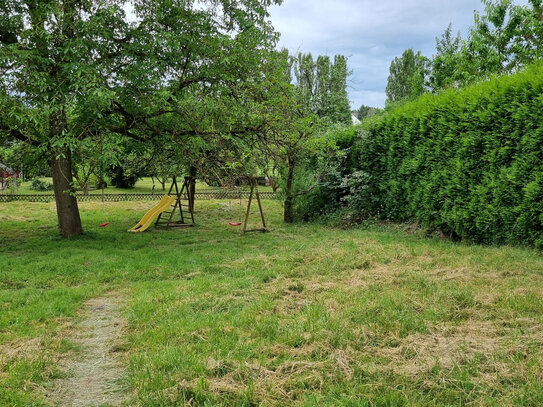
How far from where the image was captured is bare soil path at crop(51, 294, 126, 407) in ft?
7.91

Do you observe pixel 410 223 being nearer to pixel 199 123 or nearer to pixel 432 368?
pixel 199 123

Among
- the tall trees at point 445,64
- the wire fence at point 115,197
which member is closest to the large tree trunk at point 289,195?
the wire fence at point 115,197

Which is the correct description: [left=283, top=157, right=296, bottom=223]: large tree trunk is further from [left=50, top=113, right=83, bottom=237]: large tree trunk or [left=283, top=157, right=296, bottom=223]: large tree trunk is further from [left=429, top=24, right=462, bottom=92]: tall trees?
[left=429, top=24, right=462, bottom=92]: tall trees

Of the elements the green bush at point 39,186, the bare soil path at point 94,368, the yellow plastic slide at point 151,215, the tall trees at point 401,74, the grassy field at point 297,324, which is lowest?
the bare soil path at point 94,368

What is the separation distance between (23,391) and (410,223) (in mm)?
8242

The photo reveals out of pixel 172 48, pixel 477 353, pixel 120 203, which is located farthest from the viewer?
pixel 120 203

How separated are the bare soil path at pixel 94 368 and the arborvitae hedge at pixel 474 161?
606 cm

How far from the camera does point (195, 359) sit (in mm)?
2672

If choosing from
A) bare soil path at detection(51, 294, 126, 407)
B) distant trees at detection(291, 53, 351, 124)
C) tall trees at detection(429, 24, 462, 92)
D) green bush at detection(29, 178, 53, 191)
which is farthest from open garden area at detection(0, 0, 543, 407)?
green bush at detection(29, 178, 53, 191)

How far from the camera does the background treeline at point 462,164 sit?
20.2 feet

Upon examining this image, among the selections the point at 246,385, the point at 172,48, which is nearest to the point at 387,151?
the point at 172,48

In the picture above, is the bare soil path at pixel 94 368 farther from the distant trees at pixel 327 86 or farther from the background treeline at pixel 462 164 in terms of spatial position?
the distant trees at pixel 327 86

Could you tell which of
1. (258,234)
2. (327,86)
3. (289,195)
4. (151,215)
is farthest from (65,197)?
(327,86)

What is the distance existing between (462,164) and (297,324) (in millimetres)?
5598
